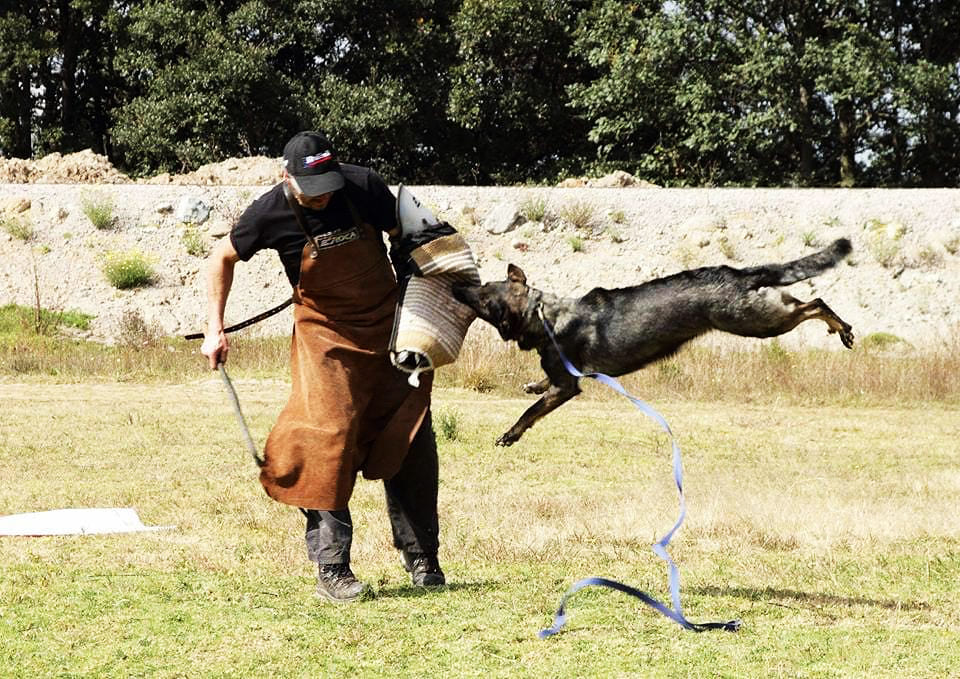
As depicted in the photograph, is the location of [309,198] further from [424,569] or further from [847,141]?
[847,141]

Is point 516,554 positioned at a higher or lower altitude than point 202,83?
lower

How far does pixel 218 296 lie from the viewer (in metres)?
5.84

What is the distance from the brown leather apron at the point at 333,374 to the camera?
5871 millimetres

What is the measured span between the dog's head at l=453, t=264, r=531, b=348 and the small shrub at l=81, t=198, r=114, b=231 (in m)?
17.1

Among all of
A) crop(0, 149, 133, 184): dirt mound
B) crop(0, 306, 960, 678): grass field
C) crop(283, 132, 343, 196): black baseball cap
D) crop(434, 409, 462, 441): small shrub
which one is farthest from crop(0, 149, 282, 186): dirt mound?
crop(283, 132, 343, 196): black baseball cap

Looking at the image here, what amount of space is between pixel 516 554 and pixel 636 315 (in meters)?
1.92

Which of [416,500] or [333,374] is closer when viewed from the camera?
[333,374]

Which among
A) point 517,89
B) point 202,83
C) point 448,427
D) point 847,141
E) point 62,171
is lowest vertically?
point 448,427

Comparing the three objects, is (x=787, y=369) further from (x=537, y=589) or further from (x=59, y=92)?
(x=59, y=92)

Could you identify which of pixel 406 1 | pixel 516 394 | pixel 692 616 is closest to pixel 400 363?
pixel 692 616

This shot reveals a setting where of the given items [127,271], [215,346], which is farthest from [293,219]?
[127,271]

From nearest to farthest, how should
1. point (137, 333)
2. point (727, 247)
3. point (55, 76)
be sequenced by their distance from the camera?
1. point (137, 333)
2. point (727, 247)
3. point (55, 76)

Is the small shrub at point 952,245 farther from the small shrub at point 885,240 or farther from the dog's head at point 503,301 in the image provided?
the dog's head at point 503,301

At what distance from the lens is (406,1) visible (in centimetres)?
2802
